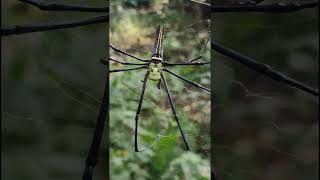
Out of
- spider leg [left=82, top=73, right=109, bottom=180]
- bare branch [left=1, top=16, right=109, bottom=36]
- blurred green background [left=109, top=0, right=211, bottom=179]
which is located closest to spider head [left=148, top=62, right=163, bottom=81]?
blurred green background [left=109, top=0, right=211, bottom=179]

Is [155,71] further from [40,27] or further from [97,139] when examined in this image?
[40,27]

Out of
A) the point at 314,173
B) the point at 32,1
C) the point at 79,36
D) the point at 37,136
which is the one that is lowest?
the point at 314,173

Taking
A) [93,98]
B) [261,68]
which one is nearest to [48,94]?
[93,98]

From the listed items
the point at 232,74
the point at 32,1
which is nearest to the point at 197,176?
the point at 232,74

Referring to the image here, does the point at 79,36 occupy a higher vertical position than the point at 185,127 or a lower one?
higher

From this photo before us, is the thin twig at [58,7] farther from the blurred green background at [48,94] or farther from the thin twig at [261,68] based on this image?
the thin twig at [261,68]

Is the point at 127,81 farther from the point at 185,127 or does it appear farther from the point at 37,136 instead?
the point at 37,136
